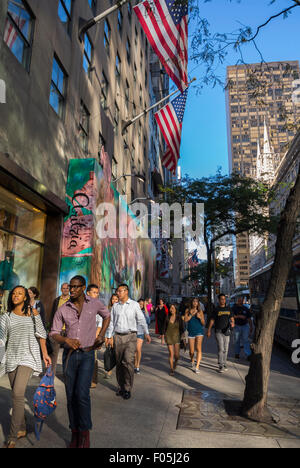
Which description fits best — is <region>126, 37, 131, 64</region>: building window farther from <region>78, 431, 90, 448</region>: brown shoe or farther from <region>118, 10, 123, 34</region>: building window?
<region>78, 431, 90, 448</region>: brown shoe

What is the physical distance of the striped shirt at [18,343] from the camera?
4227mm

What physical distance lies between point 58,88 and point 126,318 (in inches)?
358

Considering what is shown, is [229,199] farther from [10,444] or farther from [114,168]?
[10,444]

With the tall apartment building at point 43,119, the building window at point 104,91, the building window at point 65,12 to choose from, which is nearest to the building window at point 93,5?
the tall apartment building at point 43,119

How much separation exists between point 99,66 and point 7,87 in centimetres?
1016

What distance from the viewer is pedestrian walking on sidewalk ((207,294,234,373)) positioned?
363 inches

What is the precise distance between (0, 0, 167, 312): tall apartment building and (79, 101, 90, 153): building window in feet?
0.14

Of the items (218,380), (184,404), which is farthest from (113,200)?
(184,404)

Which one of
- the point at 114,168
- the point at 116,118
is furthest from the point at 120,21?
the point at 114,168

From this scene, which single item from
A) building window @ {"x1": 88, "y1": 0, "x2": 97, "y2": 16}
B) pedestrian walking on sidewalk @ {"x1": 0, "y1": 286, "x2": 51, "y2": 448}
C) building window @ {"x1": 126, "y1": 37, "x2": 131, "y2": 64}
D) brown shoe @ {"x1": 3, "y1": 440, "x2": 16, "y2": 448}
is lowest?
brown shoe @ {"x1": 3, "y1": 440, "x2": 16, "y2": 448}

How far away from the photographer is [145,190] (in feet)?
110

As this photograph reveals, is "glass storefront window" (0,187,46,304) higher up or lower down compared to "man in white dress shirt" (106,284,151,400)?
higher up

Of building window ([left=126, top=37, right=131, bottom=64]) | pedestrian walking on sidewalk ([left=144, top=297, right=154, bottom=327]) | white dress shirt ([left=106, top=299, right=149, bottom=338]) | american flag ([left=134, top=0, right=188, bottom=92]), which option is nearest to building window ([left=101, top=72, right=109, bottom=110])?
american flag ([left=134, top=0, right=188, bottom=92])

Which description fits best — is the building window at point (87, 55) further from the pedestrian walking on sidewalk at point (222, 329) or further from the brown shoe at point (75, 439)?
the brown shoe at point (75, 439)
